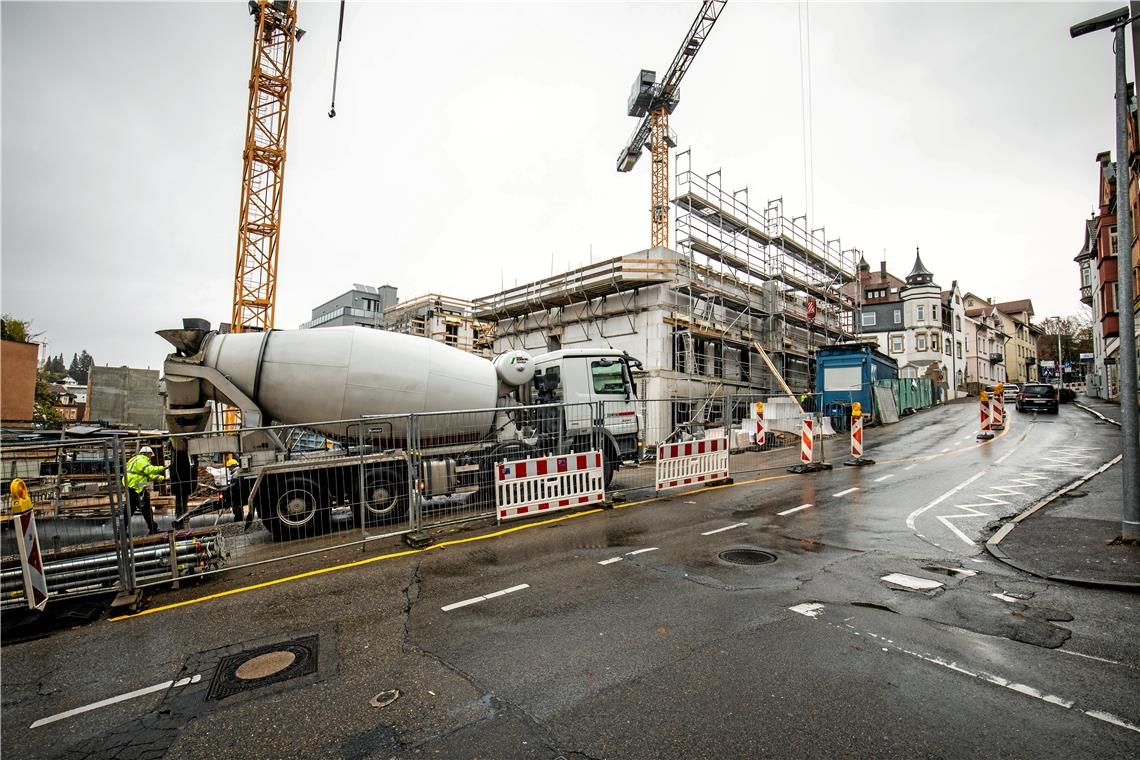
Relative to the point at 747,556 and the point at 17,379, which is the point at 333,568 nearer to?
the point at 747,556

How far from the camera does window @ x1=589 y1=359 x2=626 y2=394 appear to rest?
1230 centimetres

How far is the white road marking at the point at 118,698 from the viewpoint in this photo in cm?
334

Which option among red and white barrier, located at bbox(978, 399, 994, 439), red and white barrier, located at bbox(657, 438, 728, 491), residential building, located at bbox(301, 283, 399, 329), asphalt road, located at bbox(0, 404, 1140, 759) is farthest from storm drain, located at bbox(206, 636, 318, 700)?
residential building, located at bbox(301, 283, 399, 329)

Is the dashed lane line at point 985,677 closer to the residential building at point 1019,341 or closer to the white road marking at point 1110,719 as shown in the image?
the white road marking at point 1110,719

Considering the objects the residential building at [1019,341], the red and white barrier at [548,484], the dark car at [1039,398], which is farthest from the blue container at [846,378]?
the residential building at [1019,341]

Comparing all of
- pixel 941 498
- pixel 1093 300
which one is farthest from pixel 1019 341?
pixel 941 498

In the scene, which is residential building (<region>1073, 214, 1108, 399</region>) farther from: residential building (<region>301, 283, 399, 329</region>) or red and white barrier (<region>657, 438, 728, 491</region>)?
residential building (<region>301, 283, 399, 329</region>)

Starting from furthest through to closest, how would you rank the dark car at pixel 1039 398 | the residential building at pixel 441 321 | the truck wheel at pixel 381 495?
the residential building at pixel 441 321
the dark car at pixel 1039 398
the truck wheel at pixel 381 495

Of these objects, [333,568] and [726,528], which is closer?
[333,568]

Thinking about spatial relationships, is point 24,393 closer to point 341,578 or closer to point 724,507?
point 341,578

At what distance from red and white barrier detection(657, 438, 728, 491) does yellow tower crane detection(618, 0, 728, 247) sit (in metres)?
30.0

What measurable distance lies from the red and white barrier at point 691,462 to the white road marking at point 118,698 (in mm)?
8358

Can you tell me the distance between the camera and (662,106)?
41.9 meters

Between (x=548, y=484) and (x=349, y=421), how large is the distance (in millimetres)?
3530
